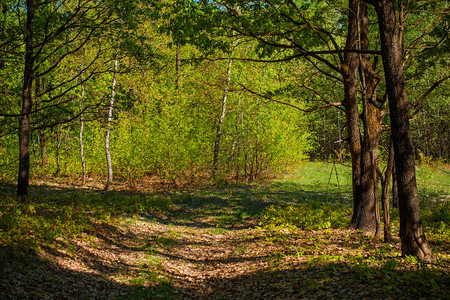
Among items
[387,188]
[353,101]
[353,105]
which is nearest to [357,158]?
[353,105]

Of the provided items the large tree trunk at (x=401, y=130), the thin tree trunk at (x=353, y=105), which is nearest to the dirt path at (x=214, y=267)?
the large tree trunk at (x=401, y=130)

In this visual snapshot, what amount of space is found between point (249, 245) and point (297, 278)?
287 cm

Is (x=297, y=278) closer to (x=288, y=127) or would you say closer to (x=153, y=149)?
(x=153, y=149)

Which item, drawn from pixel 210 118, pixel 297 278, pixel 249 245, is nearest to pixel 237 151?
pixel 210 118

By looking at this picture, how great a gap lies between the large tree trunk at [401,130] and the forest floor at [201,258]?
0.44 metres

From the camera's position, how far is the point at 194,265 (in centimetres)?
731

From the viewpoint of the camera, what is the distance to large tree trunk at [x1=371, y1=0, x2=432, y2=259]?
17.0 ft

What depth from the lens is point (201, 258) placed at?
7.79 m

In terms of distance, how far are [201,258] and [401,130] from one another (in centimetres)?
539

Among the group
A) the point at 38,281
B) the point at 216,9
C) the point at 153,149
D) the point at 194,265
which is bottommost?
the point at 194,265

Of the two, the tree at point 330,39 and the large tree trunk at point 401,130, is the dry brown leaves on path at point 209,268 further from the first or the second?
the tree at point 330,39

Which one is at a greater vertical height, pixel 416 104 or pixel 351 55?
pixel 351 55

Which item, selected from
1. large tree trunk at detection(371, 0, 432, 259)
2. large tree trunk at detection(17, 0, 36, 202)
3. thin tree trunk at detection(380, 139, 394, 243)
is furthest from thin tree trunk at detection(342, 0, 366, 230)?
large tree trunk at detection(17, 0, 36, 202)

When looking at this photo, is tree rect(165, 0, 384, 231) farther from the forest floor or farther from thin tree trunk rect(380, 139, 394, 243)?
the forest floor
